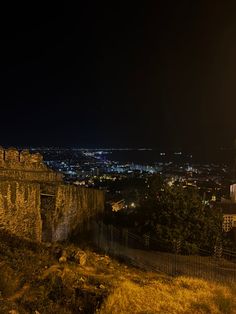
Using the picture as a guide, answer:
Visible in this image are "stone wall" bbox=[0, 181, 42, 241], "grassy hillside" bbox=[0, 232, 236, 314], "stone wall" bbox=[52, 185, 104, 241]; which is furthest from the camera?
"stone wall" bbox=[52, 185, 104, 241]

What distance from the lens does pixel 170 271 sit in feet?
44.7

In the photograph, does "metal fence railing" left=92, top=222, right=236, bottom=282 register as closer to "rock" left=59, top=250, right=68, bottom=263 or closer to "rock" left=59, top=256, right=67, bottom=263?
"rock" left=59, top=250, right=68, bottom=263

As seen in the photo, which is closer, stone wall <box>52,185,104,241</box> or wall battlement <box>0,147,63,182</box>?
wall battlement <box>0,147,63,182</box>

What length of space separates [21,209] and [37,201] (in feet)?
3.73

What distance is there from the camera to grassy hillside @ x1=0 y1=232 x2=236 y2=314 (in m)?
8.80

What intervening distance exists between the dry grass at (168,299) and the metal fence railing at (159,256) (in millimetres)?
2765

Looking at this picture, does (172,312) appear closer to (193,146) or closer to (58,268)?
(58,268)

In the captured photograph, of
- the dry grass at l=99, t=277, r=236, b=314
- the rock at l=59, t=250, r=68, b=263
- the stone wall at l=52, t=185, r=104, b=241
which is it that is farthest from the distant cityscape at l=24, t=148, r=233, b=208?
the dry grass at l=99, t=277, r=236, b=314

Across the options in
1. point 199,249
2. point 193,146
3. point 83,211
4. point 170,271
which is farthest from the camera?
point 193,146

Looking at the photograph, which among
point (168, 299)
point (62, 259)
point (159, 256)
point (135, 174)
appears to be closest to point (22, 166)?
point (159, 256)

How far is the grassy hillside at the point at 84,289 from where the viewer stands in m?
8.80

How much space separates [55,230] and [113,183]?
46.8 meters

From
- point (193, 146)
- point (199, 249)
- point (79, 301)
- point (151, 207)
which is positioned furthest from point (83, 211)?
point (193, 146)

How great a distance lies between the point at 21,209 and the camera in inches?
543
